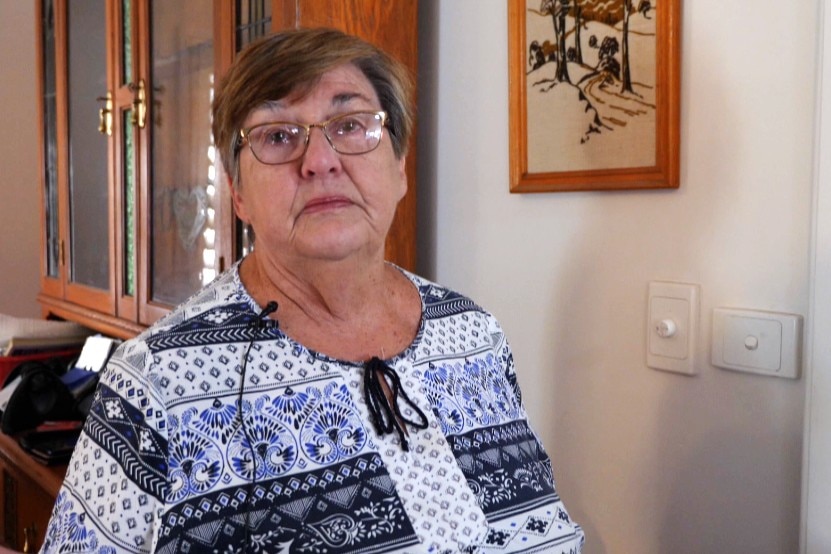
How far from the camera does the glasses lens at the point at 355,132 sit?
95 centimetres

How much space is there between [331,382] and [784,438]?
598 millimetres


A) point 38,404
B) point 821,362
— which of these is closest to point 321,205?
point 821,362

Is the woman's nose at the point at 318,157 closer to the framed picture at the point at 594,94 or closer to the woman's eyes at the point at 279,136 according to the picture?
the woman's eyes at the point at 279,136

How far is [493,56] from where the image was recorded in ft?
4.50

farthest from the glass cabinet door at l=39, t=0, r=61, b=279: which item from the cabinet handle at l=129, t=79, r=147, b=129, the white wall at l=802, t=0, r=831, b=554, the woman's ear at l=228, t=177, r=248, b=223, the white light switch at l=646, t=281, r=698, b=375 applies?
the white wall at l=802, t=0, r=831, b=554

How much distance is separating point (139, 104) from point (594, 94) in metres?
1.06

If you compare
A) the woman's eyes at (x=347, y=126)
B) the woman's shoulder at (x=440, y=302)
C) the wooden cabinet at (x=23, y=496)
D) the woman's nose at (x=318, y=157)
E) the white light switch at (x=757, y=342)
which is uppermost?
the woman's eyes at (x=347, y=126)

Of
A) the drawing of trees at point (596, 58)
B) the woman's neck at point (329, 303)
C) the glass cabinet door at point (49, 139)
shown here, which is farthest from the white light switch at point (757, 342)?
the glass cabinet door at point (49, 139)

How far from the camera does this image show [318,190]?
0.93 meters

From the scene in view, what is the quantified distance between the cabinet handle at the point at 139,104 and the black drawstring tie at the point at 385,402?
1.06 meters

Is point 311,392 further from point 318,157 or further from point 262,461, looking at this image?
point 318,157

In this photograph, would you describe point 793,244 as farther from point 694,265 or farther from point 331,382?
point 331,382

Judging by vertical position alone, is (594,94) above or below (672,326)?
above

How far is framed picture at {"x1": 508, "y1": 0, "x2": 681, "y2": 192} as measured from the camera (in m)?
1.09
